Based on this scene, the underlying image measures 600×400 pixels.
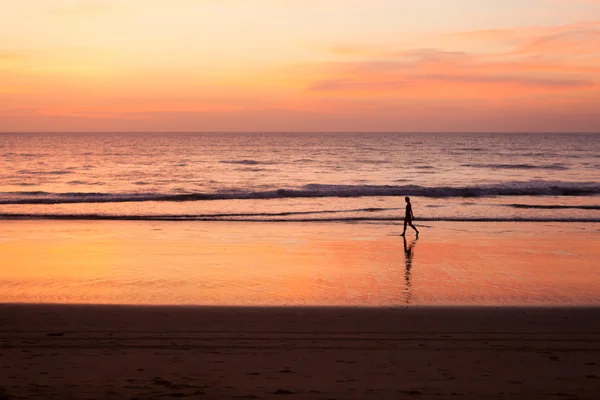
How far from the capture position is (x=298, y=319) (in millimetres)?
10125

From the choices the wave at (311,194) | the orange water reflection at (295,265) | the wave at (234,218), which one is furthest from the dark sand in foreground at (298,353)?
the wave at (311,194)

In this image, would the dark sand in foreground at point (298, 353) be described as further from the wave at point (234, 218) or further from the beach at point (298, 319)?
the wave at point (234, 218)

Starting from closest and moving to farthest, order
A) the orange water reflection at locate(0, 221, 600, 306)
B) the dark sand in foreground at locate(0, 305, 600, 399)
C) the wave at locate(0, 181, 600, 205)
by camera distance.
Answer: the dark sand in foreground at locate(0, 305, 600, 399) → the orange water reflection at locate(0, 221, 600, 306) → the wave at locate(0, 181, 600, 205)

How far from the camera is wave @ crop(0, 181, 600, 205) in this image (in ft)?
116

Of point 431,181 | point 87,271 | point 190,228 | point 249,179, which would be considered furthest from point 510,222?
point 249,179

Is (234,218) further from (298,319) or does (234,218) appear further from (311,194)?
(298,319)

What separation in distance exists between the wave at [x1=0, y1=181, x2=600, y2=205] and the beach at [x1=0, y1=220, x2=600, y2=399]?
53.3ft

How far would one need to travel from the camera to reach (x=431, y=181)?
167 ft

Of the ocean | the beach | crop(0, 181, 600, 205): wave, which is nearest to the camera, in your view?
the beach

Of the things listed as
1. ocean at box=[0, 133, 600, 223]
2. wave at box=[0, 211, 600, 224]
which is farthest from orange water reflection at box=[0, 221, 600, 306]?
ocean at box=[0, 133, 600, 223]

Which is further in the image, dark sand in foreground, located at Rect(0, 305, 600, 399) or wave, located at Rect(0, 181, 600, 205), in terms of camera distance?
wave, located at Rect(0, 181, 600, 205)

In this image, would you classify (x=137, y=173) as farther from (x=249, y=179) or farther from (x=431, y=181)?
(x=431, y=181)

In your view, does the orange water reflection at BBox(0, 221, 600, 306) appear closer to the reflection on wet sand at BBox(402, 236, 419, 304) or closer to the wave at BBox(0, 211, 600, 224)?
the reflection on wet sand at BBox(402, 236, 419, 304)

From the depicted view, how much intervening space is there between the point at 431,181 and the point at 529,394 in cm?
4500
